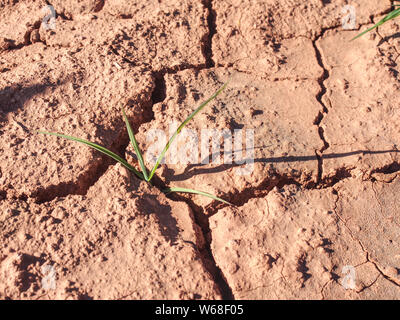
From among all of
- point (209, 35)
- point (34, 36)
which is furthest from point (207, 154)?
point (34, 36)

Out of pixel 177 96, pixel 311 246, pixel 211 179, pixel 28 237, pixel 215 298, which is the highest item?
pixel 177 96

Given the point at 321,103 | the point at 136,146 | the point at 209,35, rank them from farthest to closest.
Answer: the point at 209,35
the point at 321,103
the point at 136,146

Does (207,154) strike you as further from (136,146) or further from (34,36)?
(34,36)

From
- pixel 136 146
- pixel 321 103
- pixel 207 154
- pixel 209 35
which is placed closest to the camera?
pixel 136 146

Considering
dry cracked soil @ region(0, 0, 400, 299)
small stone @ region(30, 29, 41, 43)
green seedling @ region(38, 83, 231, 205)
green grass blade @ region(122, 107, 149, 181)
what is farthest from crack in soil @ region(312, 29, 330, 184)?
small stone @ region(30, 29, 41, 43)

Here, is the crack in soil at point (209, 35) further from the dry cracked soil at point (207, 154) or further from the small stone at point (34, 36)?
the small stone at point (34, 36)

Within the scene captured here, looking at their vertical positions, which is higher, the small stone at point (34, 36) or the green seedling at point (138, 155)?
the small stone at point (34, 36)

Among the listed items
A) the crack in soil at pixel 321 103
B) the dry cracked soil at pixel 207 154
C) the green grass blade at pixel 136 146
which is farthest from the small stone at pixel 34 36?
the crack in soil at pixel 321 103

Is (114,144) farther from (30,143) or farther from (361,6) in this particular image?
(361,6)

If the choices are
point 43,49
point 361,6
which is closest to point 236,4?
point 361,6
